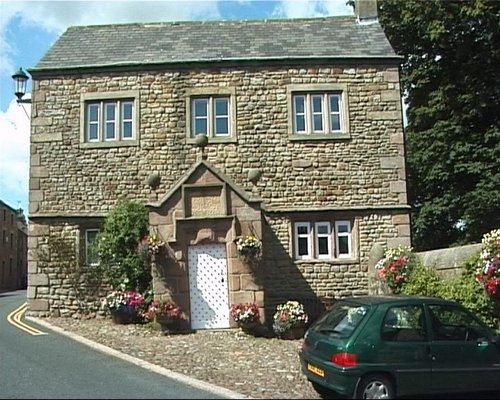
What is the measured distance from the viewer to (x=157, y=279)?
15.0 m

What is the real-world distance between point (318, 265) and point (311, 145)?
11.8 feet

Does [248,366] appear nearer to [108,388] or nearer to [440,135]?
[108,388]

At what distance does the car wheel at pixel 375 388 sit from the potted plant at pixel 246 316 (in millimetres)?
6651

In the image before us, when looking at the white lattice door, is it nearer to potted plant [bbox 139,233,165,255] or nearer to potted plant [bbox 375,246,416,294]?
potted plant [bbox 139,233,165,255]

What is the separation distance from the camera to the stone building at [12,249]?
53984 millimetres

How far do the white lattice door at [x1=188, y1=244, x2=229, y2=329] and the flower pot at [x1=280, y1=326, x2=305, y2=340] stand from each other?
151 cm

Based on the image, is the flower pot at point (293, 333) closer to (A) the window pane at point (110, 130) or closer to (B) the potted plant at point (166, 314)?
(B) the potted plant at point (166, 314)

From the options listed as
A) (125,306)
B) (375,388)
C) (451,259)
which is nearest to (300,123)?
(451,259)

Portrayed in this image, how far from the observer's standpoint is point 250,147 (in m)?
18.3

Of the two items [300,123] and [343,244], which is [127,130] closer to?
[300,123]

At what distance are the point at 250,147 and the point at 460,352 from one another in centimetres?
1101

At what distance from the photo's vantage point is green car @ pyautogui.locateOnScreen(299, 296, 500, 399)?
7.84 metres

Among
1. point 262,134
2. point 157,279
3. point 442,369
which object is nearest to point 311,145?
point 262,134

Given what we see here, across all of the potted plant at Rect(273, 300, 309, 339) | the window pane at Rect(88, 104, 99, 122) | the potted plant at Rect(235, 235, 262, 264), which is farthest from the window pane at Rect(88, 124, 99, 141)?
the potted plant at Rect(273, 300, 309, 339)
